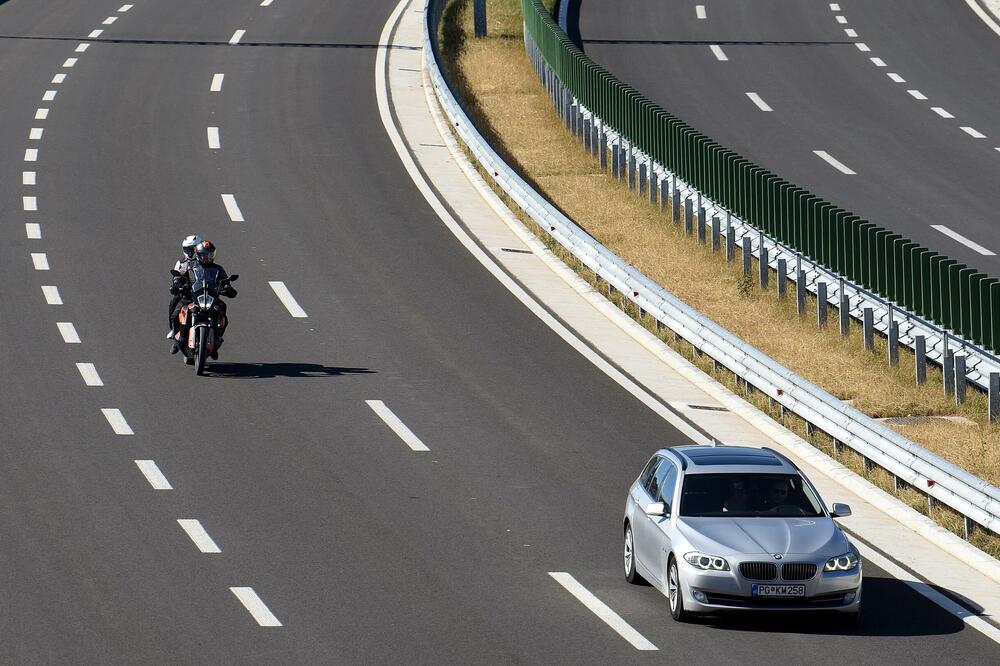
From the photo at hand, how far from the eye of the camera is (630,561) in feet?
44.6

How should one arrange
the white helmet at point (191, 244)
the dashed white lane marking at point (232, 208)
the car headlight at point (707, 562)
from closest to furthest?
the car headlight at point (707, 562) < the white helmet at point (191, 244) < the dashed white lane marking at point (232, 208)

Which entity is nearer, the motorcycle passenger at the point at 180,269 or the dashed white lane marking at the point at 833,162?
the motorcycle passenger at the point at 180,269

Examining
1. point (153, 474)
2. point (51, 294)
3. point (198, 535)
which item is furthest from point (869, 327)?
point (51, 294)

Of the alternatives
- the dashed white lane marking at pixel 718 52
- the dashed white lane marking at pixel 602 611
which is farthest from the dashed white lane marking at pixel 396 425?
the dashed white lane marking at pixel 718 52

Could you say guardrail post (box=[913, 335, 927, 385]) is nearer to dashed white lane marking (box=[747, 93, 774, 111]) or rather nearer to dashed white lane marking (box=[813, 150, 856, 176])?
dashed white lane marking (box=[813, 150, 856, 176])

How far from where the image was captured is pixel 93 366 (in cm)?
2084

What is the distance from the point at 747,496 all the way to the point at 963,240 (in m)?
16.3

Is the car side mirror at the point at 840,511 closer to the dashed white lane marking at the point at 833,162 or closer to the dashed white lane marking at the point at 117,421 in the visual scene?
the dashed white lane marking at the point at 117,421

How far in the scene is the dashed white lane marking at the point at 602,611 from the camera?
11922 mm

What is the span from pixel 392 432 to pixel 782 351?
606 cm

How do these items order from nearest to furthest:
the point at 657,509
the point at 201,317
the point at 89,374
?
the point at 657,509, the point at 89,374, the point at 201,317

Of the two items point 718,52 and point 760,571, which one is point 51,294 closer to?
point 760,571

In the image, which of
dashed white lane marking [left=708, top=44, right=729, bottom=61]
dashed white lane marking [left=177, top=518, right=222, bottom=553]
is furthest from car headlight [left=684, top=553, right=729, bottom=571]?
dashed white lane marking [left=708, top=44, right=729, bottom=61]

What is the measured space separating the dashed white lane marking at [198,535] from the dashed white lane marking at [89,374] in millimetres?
5579
